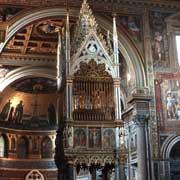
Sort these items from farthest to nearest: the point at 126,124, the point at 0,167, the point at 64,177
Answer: the point at 0,167
the point at 126,124
the point at 64,177

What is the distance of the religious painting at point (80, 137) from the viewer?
1167 centimetres

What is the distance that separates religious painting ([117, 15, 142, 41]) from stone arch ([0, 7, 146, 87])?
0.42 metres

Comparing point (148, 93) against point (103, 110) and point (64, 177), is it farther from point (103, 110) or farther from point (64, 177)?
point (64, 177)

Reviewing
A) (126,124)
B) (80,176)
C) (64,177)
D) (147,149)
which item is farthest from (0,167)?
(64,177)

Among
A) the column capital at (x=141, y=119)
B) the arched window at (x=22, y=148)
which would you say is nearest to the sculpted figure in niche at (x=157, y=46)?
the column capital at (x=141, y=119)

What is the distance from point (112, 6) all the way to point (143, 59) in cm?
278

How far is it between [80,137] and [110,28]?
23.3 feet

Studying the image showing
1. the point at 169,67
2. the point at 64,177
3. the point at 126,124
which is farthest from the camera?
the point at 126,124

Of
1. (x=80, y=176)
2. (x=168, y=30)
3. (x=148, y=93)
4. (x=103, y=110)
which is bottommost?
(x=80, y=176)

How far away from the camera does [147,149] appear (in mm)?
16016

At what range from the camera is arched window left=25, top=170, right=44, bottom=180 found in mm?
28062

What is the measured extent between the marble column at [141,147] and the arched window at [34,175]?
542 inches

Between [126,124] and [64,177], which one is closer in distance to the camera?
[64,177]

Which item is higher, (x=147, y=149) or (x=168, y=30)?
(x=168, y=30)
